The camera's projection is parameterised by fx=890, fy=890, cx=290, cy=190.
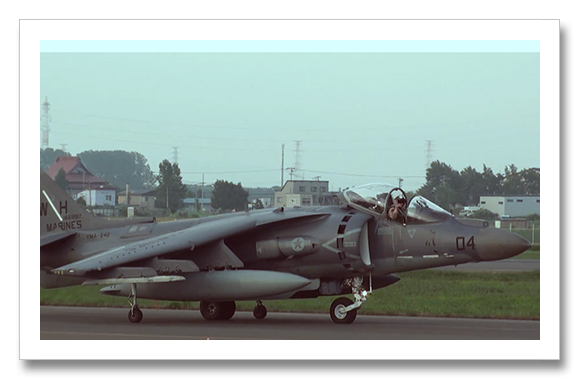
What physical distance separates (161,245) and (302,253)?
2.71 meters

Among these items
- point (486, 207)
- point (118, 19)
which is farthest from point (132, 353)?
point (486, 207)

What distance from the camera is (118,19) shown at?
503 inches

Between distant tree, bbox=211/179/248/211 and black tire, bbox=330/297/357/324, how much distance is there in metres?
7.14

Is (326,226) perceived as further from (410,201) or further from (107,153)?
(107,153)

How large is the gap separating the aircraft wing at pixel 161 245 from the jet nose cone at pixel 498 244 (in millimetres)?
4428

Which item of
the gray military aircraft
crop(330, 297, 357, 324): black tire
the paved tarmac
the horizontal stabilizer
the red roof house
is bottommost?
the paved tarmac

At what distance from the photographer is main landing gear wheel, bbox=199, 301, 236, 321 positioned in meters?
18.3

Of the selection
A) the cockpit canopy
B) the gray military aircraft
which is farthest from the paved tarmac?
the cockpit canopy

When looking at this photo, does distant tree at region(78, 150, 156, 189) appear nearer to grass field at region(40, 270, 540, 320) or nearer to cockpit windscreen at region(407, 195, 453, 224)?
grass field at region(40, 270, 540, 320)

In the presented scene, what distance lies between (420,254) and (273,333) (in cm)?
306

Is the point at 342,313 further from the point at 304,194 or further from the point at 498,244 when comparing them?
the point at 304,194

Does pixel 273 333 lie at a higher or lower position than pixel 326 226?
lower

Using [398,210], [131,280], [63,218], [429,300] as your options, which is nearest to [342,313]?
[398,210]

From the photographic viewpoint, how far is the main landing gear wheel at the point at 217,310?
60.0 feet
